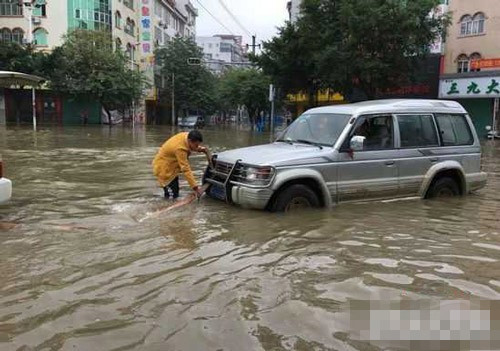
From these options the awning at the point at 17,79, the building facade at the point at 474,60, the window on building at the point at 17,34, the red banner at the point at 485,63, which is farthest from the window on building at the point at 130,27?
the awning at the point at 17,79

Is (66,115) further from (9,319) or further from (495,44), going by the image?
(9,319)

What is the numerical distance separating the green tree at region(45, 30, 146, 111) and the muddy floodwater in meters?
39.8

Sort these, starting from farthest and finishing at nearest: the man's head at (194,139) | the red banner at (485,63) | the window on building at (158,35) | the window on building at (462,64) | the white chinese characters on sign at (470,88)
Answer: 1. the window on building at (158,35)
2. the window on building at (462,64)
3. the red banner at (485,63)
4. the white chinese characters on sign at (470,88)
5. the man's head at (194,139)

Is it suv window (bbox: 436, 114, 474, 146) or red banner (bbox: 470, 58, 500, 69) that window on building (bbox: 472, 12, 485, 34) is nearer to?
red banner (bbox: 470, 58, 500, 69)

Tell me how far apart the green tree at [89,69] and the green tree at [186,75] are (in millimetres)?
14749

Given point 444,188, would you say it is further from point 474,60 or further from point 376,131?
point 474,60

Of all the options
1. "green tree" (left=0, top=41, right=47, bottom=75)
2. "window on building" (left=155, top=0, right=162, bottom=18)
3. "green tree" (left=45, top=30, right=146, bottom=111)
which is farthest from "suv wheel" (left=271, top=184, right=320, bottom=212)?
"window on building" (left=155, top=0, right=162, bottom=18)

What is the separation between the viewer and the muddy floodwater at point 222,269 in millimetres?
3924

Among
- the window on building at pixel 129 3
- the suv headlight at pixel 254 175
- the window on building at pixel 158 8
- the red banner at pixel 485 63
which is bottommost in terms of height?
the suv headlight at pixel 254 175

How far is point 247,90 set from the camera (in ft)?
191

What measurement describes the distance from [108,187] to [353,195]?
527cm

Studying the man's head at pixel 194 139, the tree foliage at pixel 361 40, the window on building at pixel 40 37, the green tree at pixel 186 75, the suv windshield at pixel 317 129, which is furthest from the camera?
the green tree at pixel 186 75

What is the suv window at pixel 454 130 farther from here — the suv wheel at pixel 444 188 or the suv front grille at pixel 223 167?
the suv front grille at pixel 223 167

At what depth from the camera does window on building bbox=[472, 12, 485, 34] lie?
36.3m
